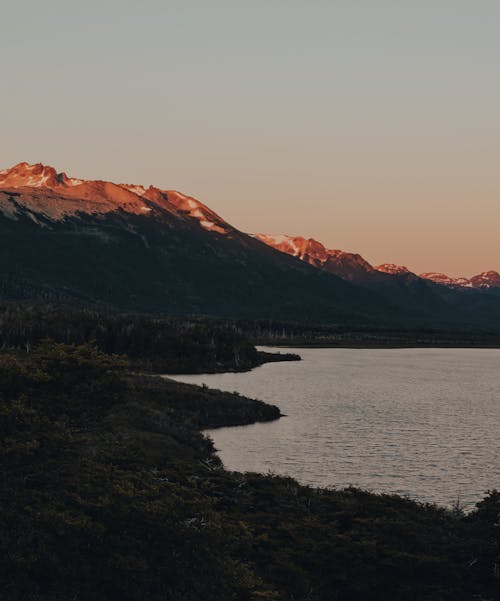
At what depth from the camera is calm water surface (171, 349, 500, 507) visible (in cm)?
5447

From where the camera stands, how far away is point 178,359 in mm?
151500

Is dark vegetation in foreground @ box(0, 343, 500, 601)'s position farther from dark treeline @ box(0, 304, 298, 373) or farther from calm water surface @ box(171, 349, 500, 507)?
dark treeline @ box(0, 304, 298, 373)

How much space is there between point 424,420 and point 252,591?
214 ft

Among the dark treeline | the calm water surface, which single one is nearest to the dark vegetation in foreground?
the calm water surface

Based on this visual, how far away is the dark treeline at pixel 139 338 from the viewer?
481 feet

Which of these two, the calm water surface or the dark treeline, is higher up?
the dark treeline

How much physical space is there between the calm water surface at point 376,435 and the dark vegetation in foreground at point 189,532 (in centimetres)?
1410

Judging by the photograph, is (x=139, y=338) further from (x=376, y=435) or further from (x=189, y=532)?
(x=189, y=532)

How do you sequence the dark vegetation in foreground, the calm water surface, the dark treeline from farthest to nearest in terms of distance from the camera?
the dark treeline < the calm water surface < the dark vegetation in foreground

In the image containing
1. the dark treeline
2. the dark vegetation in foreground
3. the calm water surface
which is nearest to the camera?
the dark vegetation in foreground

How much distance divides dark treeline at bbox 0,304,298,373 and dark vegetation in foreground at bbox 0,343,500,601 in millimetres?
100121

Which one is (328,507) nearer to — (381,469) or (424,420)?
(381,469)

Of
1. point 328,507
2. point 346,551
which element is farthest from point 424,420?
point 346,551

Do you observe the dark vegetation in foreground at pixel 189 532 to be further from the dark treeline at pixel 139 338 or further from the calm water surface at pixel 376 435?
the dark treeline at pixel 139 338
